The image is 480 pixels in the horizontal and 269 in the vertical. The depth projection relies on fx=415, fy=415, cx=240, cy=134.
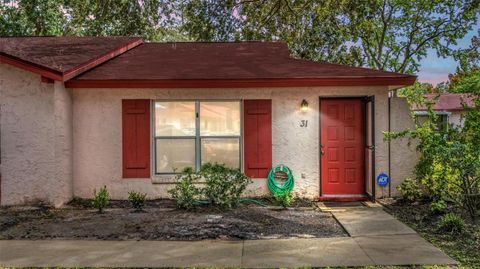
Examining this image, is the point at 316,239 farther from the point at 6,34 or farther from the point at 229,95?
the point at 6,34

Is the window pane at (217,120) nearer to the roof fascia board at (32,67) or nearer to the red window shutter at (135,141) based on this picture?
the red window shutter at (135,141)

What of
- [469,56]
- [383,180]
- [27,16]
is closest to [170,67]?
[383,180]

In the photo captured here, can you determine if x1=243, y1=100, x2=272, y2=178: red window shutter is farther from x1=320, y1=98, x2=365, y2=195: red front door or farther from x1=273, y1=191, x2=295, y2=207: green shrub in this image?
x1=320, y1=98, x2=365, y2=195: red front door

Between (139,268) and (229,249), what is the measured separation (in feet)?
3.98

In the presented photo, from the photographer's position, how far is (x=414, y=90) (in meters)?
7.36

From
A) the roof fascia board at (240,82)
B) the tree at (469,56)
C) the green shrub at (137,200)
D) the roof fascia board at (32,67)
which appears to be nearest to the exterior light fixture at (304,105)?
the roof fascia board at (240,82)

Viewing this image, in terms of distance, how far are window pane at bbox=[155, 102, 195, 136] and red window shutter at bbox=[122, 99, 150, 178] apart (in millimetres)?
279

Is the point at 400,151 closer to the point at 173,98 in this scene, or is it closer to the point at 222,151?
the point at 222,151

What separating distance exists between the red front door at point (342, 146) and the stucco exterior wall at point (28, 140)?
543 centimetres

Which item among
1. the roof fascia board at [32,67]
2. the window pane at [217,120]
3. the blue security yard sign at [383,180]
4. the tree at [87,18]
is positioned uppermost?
the tree at [87,18]

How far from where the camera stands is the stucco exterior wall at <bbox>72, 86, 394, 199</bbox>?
8.70 m

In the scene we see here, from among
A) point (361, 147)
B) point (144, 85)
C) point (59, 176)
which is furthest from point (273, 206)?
point (59, 176)

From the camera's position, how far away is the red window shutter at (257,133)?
28.6ft

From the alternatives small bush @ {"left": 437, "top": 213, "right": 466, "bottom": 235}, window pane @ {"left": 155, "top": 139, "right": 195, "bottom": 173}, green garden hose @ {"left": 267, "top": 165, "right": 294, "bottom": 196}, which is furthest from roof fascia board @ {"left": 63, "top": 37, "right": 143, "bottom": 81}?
small bush @ {"left": 437, "top": 213, "right": 466, "bottom": 235}
